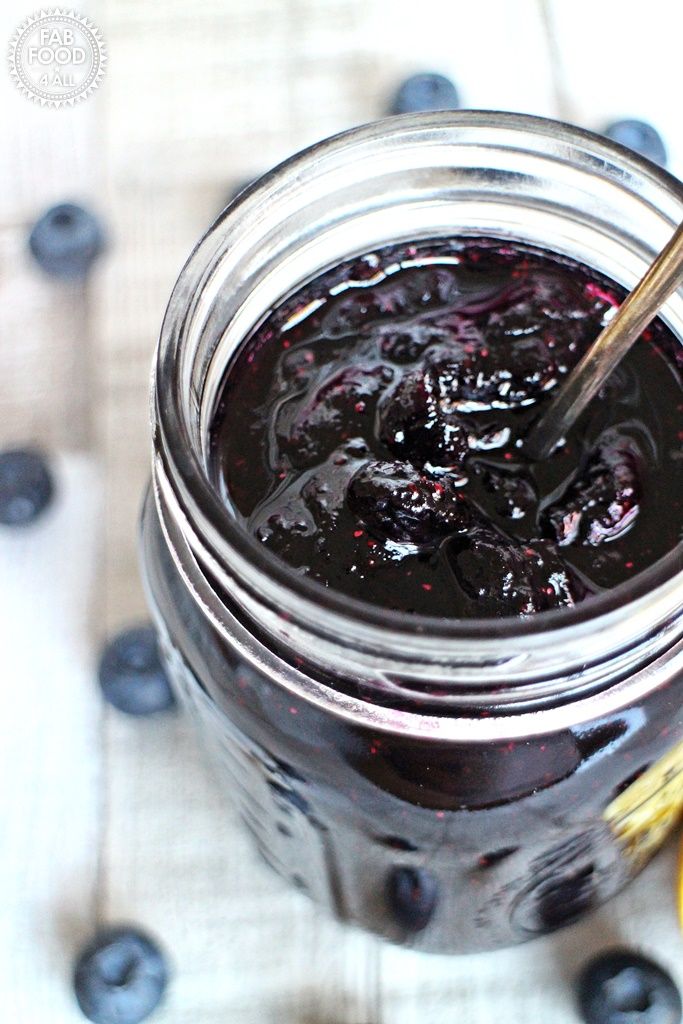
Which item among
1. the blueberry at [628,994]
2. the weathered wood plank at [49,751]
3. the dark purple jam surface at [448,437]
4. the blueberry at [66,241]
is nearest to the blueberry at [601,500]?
the dark purple jam surface at [448,437]

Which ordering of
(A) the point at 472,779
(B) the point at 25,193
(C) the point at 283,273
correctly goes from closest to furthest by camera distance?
(A) the point at 472,779 < (C) the point at 283,273 < (B) the point at 25,193

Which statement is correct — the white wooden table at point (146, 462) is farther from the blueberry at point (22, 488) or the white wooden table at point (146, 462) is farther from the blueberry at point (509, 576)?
the blueberry at point (509, 576)

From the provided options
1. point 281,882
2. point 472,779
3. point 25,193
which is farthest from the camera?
point 25,193

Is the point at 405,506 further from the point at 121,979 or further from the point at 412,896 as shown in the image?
the point at 121,979

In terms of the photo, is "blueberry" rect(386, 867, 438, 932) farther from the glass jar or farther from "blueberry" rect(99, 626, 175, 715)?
"blueberry" rect(99, 626, 175, 715)

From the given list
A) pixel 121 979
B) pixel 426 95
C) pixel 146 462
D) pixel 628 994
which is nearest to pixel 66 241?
pixel 146 462

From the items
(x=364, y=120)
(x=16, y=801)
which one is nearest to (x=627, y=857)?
(x=16, y=801)

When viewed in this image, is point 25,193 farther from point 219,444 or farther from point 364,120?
point 219,444
